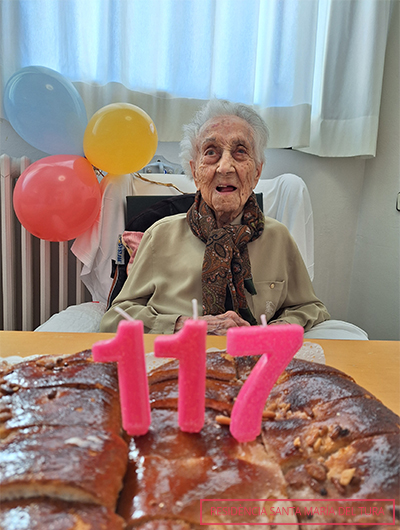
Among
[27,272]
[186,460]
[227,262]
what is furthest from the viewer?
[27,272]

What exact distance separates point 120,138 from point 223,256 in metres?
0.61

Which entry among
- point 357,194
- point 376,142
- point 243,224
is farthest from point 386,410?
point 376,142

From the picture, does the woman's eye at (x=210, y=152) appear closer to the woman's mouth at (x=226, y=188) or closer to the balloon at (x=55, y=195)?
the woman's mouth at (x=226, y=188)

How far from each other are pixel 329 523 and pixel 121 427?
0.21 meters

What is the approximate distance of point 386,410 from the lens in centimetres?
41

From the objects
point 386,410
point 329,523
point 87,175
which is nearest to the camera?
point 329,523

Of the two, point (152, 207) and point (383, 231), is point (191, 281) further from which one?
point (383, 231)

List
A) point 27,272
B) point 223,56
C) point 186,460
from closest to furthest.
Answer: point 186,460
point 223,56
point 27,272

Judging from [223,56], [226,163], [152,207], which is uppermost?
[223,56]

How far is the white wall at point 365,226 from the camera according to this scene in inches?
53.6

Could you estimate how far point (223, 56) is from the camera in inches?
46.7

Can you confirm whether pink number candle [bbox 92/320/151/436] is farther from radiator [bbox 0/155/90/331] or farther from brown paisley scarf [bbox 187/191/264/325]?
radiator [bbox 0/155/90/331]

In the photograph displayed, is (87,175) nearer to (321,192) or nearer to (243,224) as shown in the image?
(243,224)

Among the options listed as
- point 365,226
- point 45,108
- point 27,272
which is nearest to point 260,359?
point 365,226
